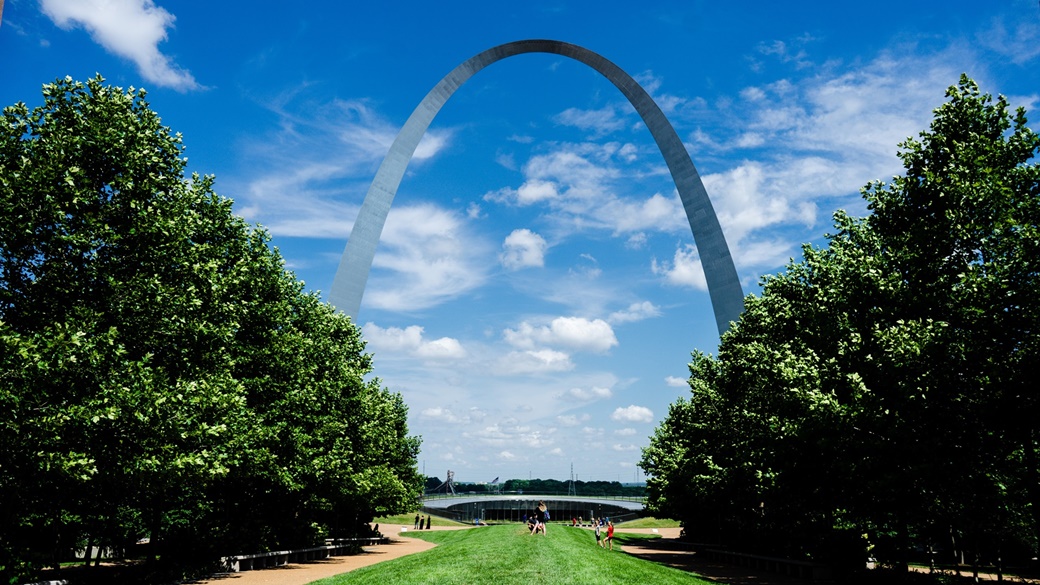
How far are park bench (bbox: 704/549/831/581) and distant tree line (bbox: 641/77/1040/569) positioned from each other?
114 centimetres

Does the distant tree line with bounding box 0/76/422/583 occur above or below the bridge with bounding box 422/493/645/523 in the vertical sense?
above

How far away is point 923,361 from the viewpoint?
18.6 m

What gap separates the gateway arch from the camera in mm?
54438

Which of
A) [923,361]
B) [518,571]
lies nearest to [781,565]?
[518,571]

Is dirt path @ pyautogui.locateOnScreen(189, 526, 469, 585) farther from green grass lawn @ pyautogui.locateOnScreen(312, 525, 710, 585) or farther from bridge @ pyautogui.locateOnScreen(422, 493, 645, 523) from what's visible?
bridge @ pyautogui.locateOnScreen(422, 493, 645, 523)

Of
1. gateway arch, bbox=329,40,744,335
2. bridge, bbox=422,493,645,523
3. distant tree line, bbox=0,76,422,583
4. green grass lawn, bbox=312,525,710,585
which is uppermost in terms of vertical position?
gateway arch, bbox=329,40,744,335

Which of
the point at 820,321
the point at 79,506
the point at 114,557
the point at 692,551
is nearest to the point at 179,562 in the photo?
the point at 79,506

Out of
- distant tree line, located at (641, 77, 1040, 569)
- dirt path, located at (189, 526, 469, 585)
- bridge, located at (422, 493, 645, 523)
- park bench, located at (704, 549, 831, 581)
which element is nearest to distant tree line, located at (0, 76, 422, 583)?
dirt path, located at (189, 526, 469, 585)

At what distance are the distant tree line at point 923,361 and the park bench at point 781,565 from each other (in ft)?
3.74

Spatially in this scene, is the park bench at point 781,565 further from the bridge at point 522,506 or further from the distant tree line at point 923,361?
the bridge at point 522,506

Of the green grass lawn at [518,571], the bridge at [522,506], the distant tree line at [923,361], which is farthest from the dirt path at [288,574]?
the bridge at [522,506]

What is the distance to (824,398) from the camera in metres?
21.6

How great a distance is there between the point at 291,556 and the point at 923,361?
32446 millimetres

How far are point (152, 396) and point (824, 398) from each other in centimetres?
2040
